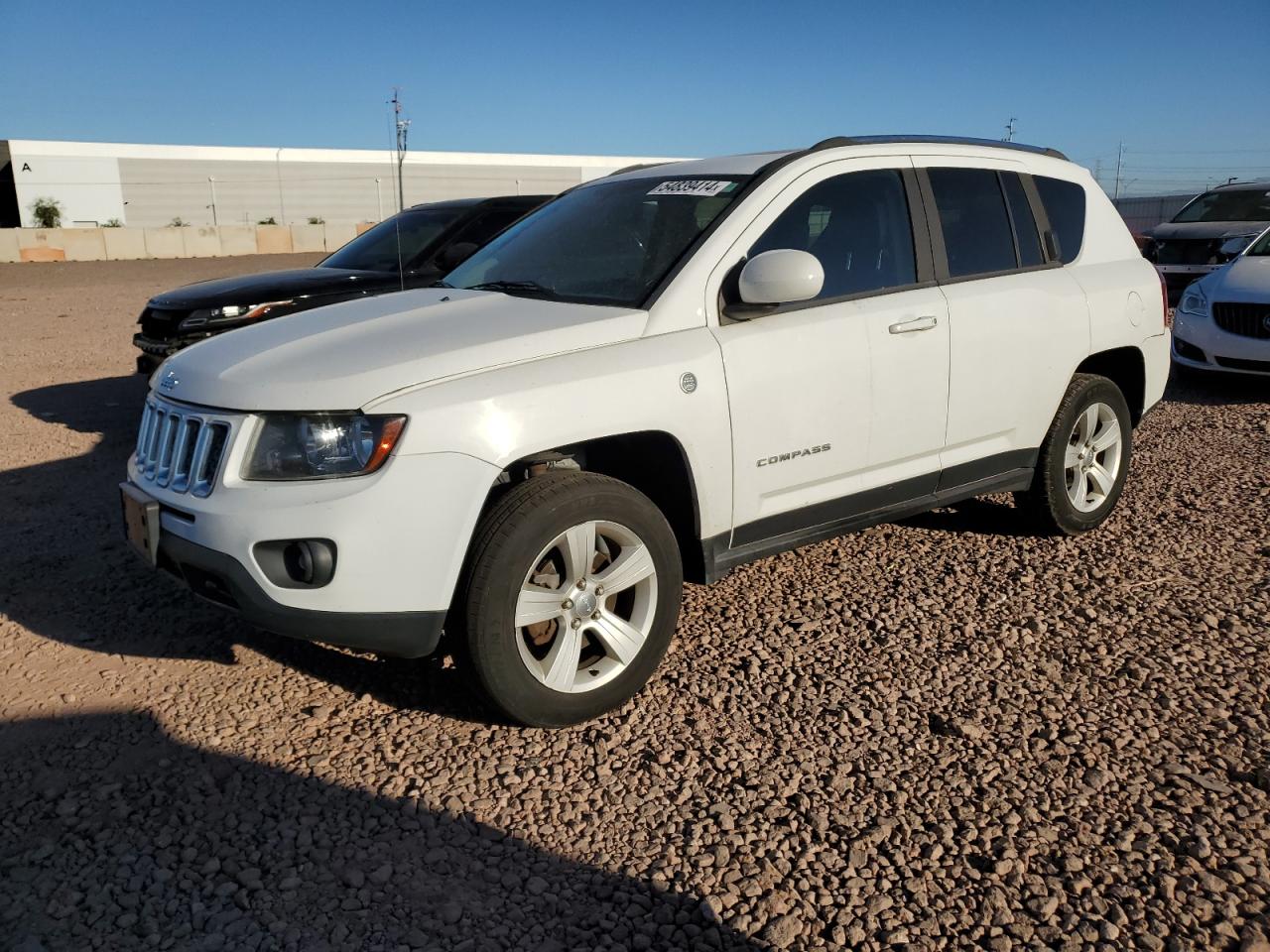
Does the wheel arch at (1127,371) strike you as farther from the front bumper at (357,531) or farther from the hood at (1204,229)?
the hood at (1204,229)

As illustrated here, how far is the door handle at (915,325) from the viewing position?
4.09 m

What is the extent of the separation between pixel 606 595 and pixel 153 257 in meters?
42.7

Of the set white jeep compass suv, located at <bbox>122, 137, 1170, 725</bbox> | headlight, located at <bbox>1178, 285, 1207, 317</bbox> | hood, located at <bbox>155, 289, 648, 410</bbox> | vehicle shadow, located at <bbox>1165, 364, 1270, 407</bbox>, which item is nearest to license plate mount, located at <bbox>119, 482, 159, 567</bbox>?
white jeep compass suv, located at <bbox>122, 137, 1170, 725</bbox>

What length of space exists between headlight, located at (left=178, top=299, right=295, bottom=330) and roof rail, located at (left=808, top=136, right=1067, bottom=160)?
4.60m

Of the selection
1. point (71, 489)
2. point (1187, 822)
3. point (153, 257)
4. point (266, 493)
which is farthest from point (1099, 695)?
point (153, 257)

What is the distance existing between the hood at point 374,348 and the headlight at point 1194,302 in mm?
7747

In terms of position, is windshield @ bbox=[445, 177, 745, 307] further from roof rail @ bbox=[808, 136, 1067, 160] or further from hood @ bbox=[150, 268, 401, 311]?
hood @ bbox=[150, 268, 401, 311]

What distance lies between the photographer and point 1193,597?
14.6 feet

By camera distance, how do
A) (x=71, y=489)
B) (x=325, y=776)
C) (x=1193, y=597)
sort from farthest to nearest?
(x=71, y=489) < (x=1193, y=597) < (x=325, y=776)

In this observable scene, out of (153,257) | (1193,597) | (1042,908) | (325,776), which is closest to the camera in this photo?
(1042,908)

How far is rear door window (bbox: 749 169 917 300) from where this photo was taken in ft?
13.1

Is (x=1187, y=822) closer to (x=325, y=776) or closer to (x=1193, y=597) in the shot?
(x=1193, y=597)

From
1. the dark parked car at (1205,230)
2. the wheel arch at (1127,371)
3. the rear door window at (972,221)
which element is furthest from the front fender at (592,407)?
the dark parked car at (1205,230)

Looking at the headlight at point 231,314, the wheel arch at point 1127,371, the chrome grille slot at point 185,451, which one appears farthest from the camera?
the headlight at point 231,314
